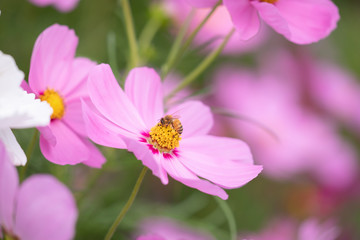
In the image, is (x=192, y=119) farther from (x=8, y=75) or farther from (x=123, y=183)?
(x=123, y=183)

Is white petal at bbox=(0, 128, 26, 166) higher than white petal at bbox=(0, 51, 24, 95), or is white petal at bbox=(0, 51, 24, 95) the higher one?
white petal at bbox=(0, 51, 24, 95)

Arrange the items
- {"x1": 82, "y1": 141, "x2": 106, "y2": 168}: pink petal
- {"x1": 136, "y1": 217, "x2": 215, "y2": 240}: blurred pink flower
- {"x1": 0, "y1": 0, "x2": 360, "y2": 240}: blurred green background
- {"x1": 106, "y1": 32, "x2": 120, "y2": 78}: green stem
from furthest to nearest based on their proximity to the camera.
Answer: {"x1": 136, "y1": 217, "x2": 215, "y2": 240}: blurred pink flower → {"x1": 0, "y1": 0, "x2": 360, "y2": 240}: blurred green background → {"x1": 106, "y1": 32, "x2": 120, "y2": 78}: green stem → {"x1": 82, "y1": 141, "x2": 106, "y2": 168}: pink petal

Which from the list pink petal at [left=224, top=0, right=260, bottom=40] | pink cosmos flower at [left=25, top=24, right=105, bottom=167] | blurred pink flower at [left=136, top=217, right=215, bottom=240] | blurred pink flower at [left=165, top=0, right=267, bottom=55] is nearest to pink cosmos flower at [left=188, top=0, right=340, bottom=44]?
pink petal at [left=224, top=0, right=260, bottom=40]

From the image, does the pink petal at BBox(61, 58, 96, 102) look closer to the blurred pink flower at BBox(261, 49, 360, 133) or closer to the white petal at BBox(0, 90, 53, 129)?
the white petal at BBox(0, 90, 53, 129)

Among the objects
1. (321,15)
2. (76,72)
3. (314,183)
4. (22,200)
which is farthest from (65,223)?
(314,183)

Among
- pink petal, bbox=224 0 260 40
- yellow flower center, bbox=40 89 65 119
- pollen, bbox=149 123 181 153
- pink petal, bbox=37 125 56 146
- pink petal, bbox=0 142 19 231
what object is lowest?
pink petal, bbox=0 142 19 231

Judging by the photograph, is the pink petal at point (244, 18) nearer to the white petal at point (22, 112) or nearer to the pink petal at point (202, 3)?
the pink petal at point (202, 3)
